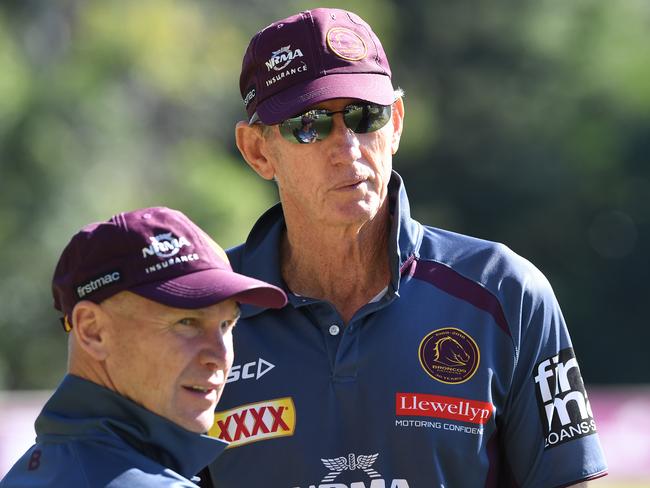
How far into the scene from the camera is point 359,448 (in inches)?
150

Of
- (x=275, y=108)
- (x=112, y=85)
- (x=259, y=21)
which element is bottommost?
(x=275, y=108)

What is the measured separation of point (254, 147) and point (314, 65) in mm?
440

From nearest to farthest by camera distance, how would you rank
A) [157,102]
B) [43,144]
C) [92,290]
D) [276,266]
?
[92,290], [276,266], [43,144], [157,102]

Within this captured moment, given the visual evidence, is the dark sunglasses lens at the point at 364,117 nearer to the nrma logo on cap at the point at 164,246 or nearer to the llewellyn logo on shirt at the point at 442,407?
the llewellyn logo on shirt at the point at 442,407

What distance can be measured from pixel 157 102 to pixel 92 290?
1099 inches

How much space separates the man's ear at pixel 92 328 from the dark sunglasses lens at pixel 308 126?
120cm

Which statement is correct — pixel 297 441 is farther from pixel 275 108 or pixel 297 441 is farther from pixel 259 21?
pixel 259 21

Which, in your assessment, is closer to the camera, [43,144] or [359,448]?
[359,448]

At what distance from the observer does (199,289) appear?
9.87 feet

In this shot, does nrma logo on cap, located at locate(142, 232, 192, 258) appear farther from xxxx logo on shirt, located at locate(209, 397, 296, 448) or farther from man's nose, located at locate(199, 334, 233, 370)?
xxxx logo on shirt, located at locate(209, 397, 296, 448)

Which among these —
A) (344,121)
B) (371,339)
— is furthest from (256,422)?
(344,121)

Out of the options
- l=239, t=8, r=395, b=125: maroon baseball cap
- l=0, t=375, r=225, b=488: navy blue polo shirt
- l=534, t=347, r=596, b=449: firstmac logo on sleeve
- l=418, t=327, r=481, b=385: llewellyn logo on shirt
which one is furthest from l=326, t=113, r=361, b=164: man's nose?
l=0, t=375, r=225, b=488: navy blue polo shirt

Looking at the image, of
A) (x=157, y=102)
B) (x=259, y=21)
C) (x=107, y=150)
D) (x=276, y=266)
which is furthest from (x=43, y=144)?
(x=276, y=266)

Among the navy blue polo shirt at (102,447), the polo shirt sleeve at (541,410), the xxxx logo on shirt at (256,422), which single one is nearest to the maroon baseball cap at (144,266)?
the navy blue polo shirt at (102,447)
